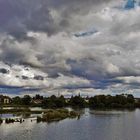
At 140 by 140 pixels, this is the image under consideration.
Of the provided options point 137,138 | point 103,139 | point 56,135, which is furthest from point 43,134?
point 137,138

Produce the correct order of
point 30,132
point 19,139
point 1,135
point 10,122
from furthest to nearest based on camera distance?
point 10,122 < point 30,132 < point 1,135 < point 19,139

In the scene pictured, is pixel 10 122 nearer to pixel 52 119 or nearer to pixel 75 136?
pixel 52 119

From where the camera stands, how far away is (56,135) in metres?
73.3

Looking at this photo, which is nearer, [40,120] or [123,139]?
[123,139]

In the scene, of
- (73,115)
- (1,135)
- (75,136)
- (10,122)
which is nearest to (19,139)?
(1,135)

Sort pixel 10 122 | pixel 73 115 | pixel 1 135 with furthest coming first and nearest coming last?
pixel 73 115
pixel 10 122
pixel 1 135

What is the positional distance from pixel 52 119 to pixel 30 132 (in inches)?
1393

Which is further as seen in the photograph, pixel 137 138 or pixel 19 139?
pixel 137 138

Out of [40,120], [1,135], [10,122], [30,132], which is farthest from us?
[40,120]

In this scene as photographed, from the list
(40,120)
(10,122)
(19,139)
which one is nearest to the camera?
(19,139)

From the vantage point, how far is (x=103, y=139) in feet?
222

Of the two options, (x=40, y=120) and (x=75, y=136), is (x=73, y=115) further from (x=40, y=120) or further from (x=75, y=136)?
(x=75, y=136)

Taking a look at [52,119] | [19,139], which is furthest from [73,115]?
[19,139]

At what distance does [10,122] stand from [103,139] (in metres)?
36.8
